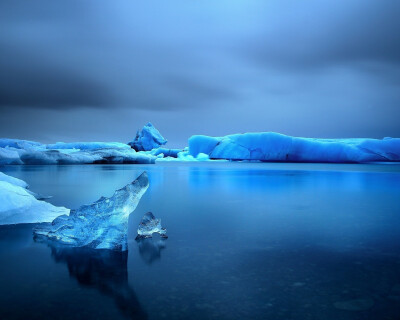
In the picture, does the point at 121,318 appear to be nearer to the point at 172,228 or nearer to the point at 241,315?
the point at 241,315

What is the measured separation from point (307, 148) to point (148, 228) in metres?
30.1

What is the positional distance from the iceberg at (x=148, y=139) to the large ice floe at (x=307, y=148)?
12794mm

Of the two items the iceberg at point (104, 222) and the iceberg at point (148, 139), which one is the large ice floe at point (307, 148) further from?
the iceberg at point (104, 222)

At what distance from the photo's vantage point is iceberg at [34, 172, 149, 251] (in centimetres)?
263

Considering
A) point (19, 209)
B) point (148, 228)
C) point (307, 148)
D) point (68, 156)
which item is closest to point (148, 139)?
point (68, 156)

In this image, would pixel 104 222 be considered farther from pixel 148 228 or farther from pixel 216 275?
pixel 216 275

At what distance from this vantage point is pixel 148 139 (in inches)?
1690

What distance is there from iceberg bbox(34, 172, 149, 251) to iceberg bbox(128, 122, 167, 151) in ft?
131

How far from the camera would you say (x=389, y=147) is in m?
30.3

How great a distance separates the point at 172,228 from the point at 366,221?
223 cm

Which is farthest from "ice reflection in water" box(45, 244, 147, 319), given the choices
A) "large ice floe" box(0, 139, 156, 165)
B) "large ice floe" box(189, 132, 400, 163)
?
"large ice floe" box(189, 132, 400, 163)

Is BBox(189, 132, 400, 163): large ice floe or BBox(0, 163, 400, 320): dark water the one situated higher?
BBox(189, 132, 400, 163): large ice floe

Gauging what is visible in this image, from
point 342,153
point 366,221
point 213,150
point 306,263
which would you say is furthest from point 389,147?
point 306,263

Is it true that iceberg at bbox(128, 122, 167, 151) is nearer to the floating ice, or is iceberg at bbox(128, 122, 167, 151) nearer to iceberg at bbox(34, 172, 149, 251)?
the floating ice
